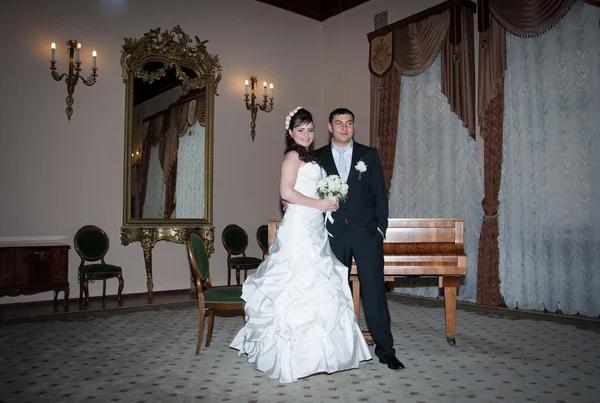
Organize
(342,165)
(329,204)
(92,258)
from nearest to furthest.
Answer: (329,204)
(342,165)
(92,258)

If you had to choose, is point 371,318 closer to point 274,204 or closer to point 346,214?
point 346,214

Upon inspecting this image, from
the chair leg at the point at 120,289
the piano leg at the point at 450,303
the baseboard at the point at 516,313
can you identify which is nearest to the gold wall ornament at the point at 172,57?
the chair leg at the point at 120,289

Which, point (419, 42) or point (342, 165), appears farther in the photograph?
point (419, 42)

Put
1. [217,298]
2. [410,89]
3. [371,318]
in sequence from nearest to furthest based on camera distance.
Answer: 1. [371,318]
2. [217,298]
3. [410,89]

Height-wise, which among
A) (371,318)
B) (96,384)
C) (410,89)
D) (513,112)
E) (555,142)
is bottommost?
(96,384)

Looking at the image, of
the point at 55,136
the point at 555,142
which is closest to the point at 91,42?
the point at 55,136

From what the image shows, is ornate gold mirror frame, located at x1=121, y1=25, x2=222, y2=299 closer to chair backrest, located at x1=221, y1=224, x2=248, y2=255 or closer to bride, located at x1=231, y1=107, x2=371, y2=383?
chair backrest, located at x1=221, y1=224, x2=248, y2=255

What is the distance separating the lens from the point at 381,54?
26.1ft

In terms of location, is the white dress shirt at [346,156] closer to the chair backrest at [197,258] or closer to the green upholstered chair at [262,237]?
the chair backrest at [197,258]

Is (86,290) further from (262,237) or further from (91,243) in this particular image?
(262,237)

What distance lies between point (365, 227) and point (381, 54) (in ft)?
17.1

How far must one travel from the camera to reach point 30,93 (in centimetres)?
643

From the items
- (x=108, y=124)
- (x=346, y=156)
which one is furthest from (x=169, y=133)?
(x=346, y=156)

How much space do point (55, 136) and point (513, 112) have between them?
596 cm
